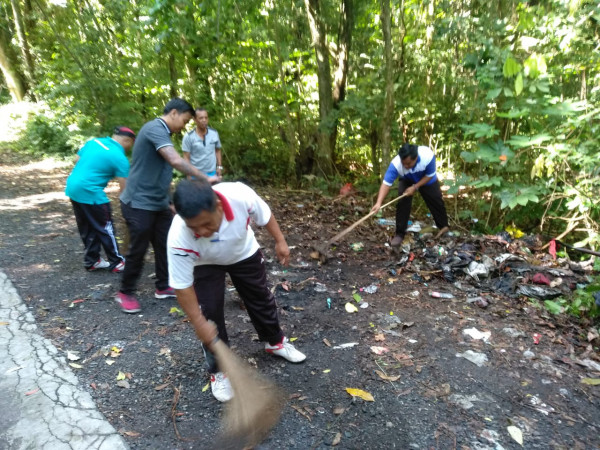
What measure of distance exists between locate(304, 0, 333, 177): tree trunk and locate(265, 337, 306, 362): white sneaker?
530 cm

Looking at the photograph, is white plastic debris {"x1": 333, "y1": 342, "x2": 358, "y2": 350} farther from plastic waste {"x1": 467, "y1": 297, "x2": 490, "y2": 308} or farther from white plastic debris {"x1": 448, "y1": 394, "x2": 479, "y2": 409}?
plastic waste {"x1": 467, "y1": 297, "x2": 490, "y2": 308}

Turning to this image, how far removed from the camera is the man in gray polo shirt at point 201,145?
5.31 m

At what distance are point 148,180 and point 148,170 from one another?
88 mm

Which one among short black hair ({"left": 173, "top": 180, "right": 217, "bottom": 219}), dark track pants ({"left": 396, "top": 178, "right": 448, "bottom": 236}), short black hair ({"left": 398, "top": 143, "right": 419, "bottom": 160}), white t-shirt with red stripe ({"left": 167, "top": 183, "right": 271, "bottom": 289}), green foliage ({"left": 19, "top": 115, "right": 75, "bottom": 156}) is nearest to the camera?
short black hair ({"left": 173, "top": 180, "right": 217, "bottom": 219})

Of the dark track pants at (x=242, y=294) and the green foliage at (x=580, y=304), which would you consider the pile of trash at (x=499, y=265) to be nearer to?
the green foliage at (x=580, y=304)

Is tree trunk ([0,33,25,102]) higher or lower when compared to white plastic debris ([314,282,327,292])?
higher

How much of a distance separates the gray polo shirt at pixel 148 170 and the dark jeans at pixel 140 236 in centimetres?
9

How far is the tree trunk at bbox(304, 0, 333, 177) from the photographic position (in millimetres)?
7156

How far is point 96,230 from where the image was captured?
4.23 meters

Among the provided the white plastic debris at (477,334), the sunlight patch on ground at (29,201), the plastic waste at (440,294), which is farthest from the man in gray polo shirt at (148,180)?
the sunlight patch on ground at (29,201)

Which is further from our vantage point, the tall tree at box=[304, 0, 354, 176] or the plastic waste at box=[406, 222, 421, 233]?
the tall tree at box=[304, 0, 354, 176]

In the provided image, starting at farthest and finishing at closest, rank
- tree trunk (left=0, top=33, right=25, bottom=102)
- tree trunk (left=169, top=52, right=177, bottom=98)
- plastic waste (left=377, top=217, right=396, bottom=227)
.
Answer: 1. tree trunk (left=0, top=33, right=25, bottom=102)
2. tree trunk (left=169, top=52, right=177, bottom=98)
3. plastic waste (left=377, top=217, right=396, bottom=227)

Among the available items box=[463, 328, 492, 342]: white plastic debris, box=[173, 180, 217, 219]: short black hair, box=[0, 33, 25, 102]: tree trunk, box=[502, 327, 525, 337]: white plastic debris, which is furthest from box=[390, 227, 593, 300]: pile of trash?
box=[0, 33, 25, 102]: tree trunk

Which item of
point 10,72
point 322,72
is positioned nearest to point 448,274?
point 322,72
